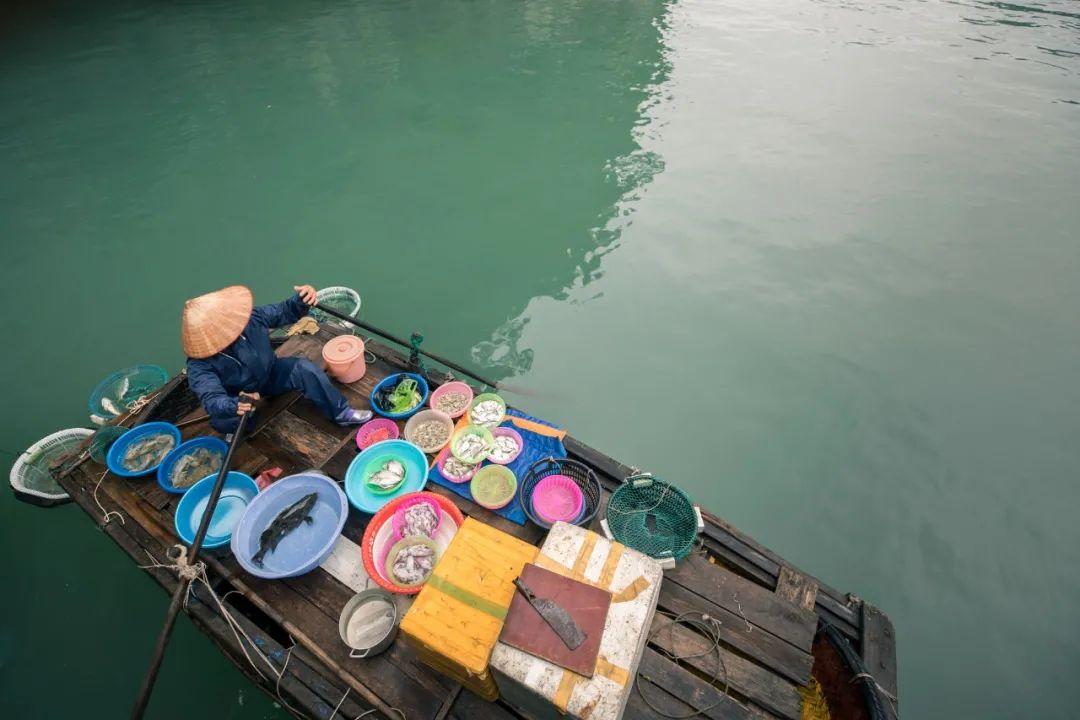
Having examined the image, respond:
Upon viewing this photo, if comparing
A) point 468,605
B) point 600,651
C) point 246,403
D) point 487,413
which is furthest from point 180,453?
point 600,651

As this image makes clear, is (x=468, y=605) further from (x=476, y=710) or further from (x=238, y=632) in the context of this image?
(x=238, y=632)

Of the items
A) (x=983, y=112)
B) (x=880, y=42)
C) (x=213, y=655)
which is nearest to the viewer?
(x=213, y=655)

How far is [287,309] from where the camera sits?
4.80m

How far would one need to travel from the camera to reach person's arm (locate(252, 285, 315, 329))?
469 cm

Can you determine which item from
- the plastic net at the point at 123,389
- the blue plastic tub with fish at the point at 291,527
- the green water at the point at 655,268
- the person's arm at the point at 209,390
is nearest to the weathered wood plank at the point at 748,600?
the green water at the point at 655,268

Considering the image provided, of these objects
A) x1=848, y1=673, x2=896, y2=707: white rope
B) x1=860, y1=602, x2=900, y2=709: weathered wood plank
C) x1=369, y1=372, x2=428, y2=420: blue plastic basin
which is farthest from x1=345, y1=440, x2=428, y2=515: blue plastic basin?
x1=860, y1=602, x2=900, y2=709: weathered wood plank

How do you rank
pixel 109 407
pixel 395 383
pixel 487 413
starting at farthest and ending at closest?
pixel 109 407 < pixel 395 383 < pixel 487 413

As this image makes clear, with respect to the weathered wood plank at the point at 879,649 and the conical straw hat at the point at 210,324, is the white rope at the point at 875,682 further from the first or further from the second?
the conical straw hat at the point at 210,324

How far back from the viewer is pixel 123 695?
4.26 meters

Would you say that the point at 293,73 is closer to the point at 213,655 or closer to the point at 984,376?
the point at 213,655

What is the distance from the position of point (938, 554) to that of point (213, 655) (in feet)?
26.6

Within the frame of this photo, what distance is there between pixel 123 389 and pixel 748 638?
811cm

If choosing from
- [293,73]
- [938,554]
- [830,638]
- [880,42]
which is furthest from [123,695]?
[880,42]

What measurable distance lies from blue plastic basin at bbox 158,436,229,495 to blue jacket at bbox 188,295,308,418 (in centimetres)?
50
